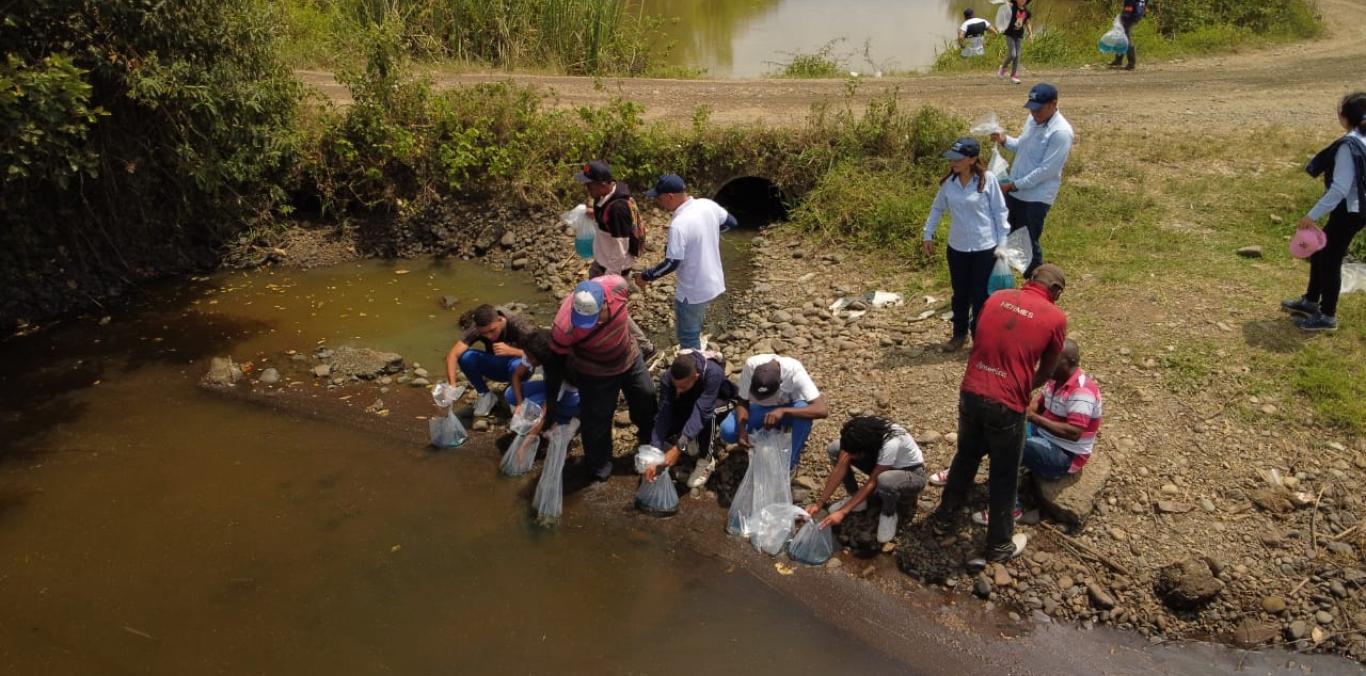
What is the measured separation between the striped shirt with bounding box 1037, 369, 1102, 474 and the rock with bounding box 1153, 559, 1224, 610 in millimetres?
738

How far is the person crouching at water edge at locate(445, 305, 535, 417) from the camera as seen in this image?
613 centimetres

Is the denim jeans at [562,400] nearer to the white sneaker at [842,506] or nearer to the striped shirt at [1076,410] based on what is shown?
the white sneaker at [842,506]

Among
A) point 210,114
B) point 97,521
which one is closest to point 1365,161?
point 97,521

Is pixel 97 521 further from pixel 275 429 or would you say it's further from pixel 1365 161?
pixel 1365 161

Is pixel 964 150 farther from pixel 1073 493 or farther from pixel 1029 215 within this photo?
pixel 1073 493

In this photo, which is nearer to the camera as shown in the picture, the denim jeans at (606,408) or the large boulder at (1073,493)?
the large boulder at (1073,493)

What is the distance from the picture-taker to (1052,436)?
17.0 feet

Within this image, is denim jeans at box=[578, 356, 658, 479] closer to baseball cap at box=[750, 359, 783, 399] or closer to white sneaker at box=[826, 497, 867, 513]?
baseball cap at box=[750, 359, 783, 399]

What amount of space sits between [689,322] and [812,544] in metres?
1.93

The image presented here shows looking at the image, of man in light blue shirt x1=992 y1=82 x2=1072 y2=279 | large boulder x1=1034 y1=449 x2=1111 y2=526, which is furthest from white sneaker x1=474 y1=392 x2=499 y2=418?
man in light blue shirt x1=992 y1=82 x2=1072 y2=279

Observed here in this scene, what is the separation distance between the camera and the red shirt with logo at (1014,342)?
453 cm

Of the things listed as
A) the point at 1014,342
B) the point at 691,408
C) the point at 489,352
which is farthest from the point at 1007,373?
the point at 489,352

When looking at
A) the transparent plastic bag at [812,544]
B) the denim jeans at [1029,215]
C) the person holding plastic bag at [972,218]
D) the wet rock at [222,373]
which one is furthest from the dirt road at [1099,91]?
the transparent plastic bag at [812,544]

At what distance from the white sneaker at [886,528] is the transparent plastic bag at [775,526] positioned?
469 millimetres
